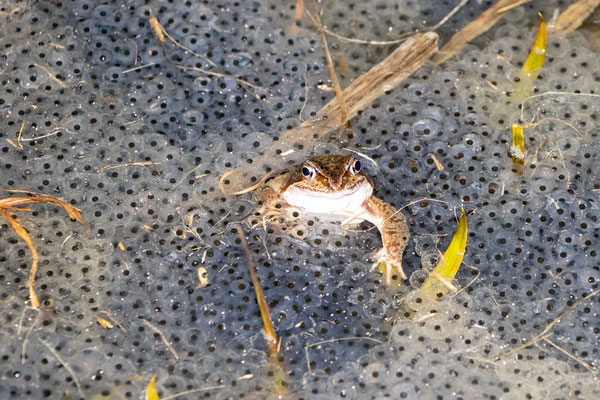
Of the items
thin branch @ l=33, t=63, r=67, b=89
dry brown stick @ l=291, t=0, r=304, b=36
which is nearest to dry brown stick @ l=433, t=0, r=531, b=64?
dry brown stick @ l=291, t=0, r=304, b=36

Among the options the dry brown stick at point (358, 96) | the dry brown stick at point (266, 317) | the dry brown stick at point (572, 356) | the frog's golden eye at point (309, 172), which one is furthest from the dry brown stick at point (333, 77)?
the dry brown stick at point (572, 356)

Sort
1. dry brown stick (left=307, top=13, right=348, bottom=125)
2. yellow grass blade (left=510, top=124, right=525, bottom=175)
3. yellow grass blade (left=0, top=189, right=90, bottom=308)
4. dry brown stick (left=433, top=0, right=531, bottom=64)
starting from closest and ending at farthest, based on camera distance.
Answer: yellow grass blade (left=0, top=189, right=90, bottom=308) → yellow grass blade (left=510, top=124, right=525, bottom=175) → dry brown stick (left=307, top=13, right=348, bottom=125) → dry brown stick (left=433, top=0, right=531, bottom=64)

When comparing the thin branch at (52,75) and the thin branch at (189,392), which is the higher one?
the thin branch at (52,75)

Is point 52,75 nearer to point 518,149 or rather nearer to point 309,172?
point 309,172

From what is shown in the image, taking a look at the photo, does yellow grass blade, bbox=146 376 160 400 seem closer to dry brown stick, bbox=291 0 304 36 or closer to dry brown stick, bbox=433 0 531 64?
dry brown stick, bbox=291 0 304 36

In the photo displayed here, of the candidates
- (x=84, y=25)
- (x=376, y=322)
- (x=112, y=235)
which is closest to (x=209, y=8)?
(x=84, y=25)

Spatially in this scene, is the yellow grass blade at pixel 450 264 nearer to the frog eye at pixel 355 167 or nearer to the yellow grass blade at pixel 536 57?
the frog eye at pixel 355 167

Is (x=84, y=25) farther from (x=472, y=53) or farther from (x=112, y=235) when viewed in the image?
(x=472, y=53)
